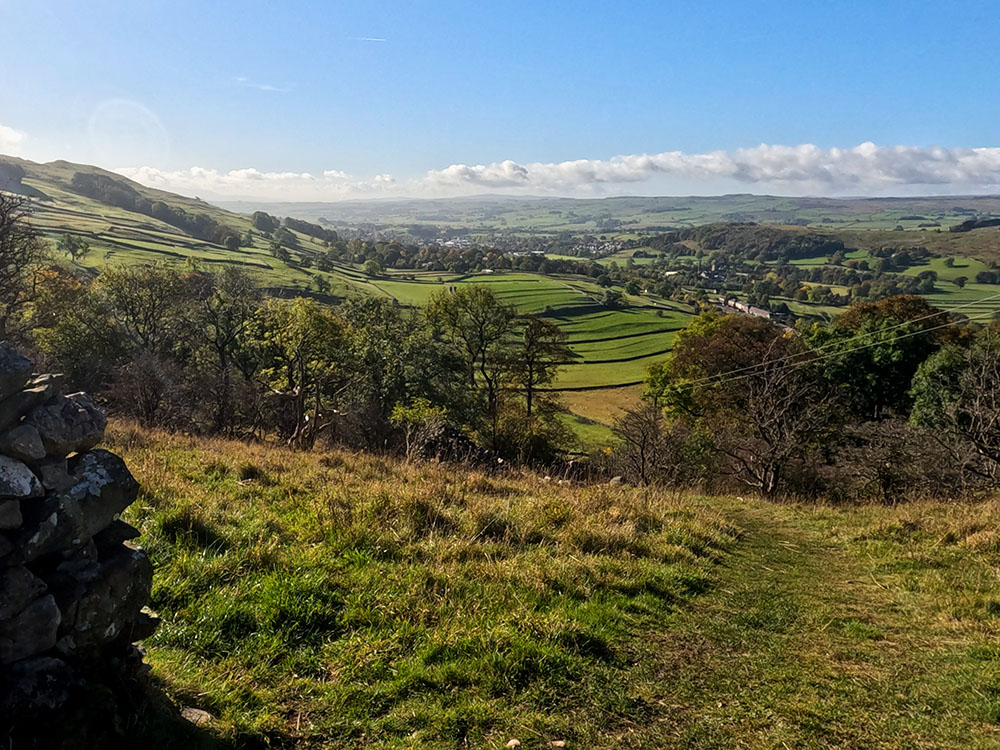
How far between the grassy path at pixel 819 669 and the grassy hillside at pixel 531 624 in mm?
25

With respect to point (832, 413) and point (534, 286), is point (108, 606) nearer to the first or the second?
point (832, 413)

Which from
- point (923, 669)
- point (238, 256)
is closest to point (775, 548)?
point (923, 669)

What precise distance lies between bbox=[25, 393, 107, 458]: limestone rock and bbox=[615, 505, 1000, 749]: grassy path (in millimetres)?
4626

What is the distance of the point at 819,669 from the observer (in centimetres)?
572

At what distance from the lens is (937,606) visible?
735 centimetres

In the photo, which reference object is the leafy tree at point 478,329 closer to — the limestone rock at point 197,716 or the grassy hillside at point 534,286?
the grassy hillside at point 534,286

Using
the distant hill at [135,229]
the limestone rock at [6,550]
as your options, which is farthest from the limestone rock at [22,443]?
the distant hill at [135,229]

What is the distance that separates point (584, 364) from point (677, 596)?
65137mm

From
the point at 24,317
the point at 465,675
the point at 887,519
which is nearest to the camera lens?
the point at 465,675

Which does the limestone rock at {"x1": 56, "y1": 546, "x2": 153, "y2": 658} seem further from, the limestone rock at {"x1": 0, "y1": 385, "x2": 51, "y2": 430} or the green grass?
the limestone rock at {"x1": 0, "y1": 385, "x2": 51, "y2": 430}

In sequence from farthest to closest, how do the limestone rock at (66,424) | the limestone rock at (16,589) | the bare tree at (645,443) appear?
the bare tree at (645,443), the limestone rock at (66,424), the limestone rock at (16,589)

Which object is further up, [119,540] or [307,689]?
[119,540]

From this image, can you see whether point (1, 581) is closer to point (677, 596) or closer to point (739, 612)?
point (677, 596)

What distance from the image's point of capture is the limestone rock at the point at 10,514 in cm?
317
